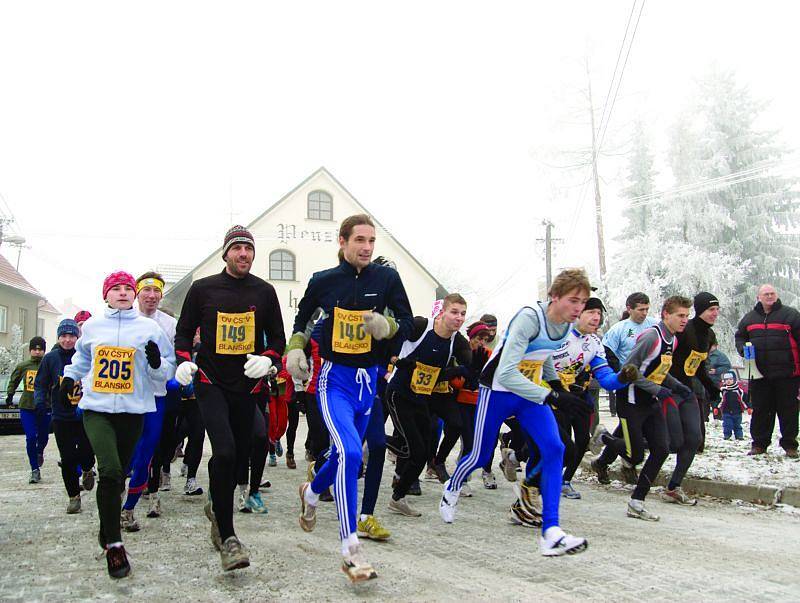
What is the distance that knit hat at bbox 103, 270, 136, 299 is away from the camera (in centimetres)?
584

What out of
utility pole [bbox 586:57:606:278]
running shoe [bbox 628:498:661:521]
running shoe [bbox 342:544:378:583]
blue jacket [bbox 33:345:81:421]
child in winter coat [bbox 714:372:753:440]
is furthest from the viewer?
utility pole [bbox 586:57:606:278]

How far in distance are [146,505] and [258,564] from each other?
3.08 metres

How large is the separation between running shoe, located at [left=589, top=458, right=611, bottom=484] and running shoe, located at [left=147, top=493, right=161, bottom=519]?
4.90 m

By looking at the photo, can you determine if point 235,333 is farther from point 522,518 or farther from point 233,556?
point 522,518

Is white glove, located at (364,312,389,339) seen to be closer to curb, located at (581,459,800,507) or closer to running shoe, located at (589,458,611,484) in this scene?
running shoe, located at (589,458,611,484)

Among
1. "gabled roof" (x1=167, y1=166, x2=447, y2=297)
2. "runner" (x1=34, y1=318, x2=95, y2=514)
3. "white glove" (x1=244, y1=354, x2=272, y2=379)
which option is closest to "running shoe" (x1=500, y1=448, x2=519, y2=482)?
"white glove" (x1=244, y1=354, x2=272, y2=379)

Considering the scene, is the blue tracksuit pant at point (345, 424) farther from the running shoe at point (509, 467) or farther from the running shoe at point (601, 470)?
the running shoe at point (601, 470)

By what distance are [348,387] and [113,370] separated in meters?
1.73

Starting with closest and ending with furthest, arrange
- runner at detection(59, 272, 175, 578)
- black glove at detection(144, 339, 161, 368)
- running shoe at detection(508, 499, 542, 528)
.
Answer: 1. runner at detection(59, 272, 175, 578)
2. black glove at detection(144, 339, 161, 368)
3. running shoe at detection(508, 499, 542, 528)

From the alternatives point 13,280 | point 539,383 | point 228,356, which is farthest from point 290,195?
point 228,356

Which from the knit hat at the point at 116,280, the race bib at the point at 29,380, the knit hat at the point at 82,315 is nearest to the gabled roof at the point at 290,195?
the race bib at the point at 29,380

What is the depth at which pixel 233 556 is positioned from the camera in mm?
4691

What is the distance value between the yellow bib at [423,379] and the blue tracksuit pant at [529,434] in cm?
94

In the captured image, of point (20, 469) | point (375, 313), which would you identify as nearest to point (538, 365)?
point (375, 313)
